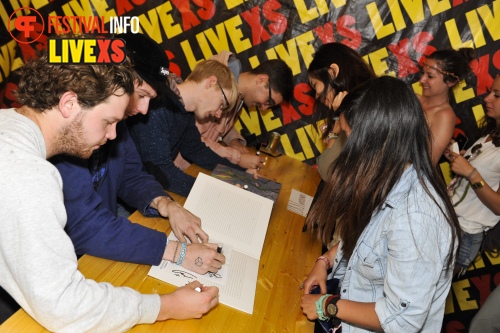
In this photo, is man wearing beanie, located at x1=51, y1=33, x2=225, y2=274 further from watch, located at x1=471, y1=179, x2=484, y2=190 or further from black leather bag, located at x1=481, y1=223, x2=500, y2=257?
black leather bag, located at x1=481, y1=223, x2=500, y2=257

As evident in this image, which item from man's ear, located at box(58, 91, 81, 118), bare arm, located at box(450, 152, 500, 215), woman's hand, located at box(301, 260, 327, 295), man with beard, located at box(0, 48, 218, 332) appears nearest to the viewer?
man with beard, located at box(0, 48, 218, 332)

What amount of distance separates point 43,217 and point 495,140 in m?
2.34

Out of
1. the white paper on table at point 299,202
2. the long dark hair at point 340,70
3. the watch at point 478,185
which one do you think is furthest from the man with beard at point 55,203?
the watch at point 478,185

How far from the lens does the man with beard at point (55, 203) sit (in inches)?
33.6

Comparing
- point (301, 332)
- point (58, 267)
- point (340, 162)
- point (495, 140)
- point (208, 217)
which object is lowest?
point (495, 140)

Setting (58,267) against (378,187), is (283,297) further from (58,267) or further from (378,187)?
(58,267)

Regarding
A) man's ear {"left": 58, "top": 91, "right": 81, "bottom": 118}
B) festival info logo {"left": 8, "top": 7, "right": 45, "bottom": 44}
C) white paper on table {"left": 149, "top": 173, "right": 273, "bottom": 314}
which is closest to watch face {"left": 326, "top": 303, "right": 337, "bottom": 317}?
white paper on table {"left": 149, "top": 173, "right": 273, "bottom": 314}

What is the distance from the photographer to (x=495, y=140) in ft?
7.61

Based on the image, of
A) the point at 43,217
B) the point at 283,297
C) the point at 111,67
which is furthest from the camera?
the point at 283,297

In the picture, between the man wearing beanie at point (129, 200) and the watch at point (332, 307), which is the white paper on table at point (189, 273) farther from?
the watch at point (332, 307)

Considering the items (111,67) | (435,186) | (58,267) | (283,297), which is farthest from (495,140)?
(58,267)

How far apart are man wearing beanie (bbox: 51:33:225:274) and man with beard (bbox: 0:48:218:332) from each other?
0.58 ft

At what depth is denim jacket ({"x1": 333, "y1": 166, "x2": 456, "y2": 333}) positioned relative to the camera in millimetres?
1086

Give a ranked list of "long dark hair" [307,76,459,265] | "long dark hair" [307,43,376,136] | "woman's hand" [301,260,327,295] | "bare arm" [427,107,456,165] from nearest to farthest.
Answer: "long dark hair" [307,76,459,265] < "woman's hand" [301,260,327,295] < "long dark hair" [307,43,376,136] < "bare arm" [427,107,456,165]
